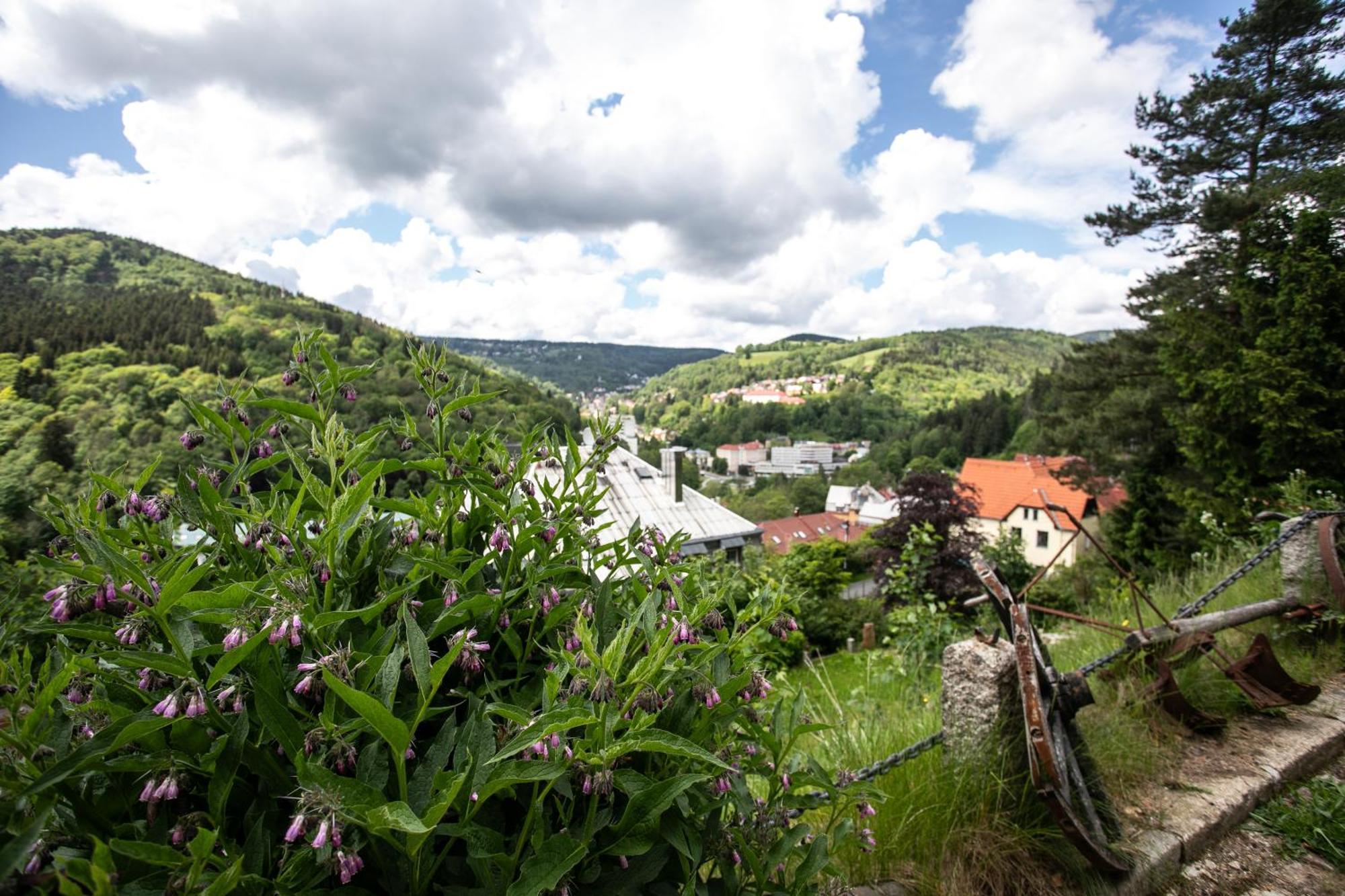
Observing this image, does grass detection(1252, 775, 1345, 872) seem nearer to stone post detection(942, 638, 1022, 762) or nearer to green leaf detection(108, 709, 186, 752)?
stone post detection(942, 638, 1022, 762)

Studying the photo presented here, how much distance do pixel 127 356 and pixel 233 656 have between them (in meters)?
52.4

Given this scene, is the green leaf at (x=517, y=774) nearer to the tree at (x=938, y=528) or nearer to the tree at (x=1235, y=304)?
the tree at (x=1235, y=304)

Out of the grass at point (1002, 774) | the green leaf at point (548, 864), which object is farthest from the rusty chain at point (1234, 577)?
the green leaf at point (548, 864)

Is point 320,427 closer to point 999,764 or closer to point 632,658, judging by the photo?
point 632,658

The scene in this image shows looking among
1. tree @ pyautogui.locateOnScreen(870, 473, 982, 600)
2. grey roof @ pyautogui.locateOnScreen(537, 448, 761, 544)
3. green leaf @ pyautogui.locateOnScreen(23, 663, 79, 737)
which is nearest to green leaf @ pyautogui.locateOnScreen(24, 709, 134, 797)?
green leaf @ pyautogui.locateOnScreen(23, 663, 79, 737)

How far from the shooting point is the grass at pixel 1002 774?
2.14 metres

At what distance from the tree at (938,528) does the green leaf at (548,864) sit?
18146mm

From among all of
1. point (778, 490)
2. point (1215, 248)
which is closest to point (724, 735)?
point (1215, 248)

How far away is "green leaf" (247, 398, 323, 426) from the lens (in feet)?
3.76

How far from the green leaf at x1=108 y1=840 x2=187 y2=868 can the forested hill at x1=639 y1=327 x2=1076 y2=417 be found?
13262cm

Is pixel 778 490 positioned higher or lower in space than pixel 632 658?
lower

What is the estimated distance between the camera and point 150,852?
67 centimetres

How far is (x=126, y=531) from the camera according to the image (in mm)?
1078

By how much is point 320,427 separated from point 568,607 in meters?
0.62
